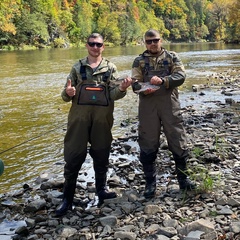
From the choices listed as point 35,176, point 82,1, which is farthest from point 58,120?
point 82,1

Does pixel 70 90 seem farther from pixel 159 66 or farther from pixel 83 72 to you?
pixel 159 66

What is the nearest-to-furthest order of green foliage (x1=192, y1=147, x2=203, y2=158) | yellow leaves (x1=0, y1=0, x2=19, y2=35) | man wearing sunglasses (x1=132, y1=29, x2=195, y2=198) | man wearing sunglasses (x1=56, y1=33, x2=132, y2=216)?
man wearing sunglasses (x1=56, y1=33, x2=132, y2=216) < man wearing sunglasses (x1=132, y1=29, x2=195, y2=198) < green foliage (x1=192, y1=147, x2=203, y2=158) < yellow leaves (x1=0, y1=0, x2=19, y2=35)

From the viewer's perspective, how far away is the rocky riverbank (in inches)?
160

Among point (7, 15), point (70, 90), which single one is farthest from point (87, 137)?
point (7, 15)

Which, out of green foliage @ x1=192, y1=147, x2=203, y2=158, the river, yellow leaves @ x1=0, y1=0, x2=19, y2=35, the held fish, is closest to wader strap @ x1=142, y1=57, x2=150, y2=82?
the held fish

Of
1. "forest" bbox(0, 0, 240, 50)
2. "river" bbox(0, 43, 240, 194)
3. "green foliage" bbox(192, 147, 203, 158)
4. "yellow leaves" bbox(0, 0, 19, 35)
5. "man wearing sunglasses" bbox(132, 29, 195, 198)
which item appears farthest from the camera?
"forest" bbox(0, 0, 240, 50)

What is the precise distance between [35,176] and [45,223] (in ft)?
7.26

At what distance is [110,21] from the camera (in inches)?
4163

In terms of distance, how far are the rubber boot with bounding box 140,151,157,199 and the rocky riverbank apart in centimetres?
13

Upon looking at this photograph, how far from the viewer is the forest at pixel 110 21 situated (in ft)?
217

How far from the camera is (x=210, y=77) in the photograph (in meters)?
20.5

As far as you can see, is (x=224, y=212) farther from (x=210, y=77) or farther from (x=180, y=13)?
(x=180, y=13)

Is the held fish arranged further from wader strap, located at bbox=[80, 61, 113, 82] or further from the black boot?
the black boot

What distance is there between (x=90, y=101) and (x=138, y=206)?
154cm
